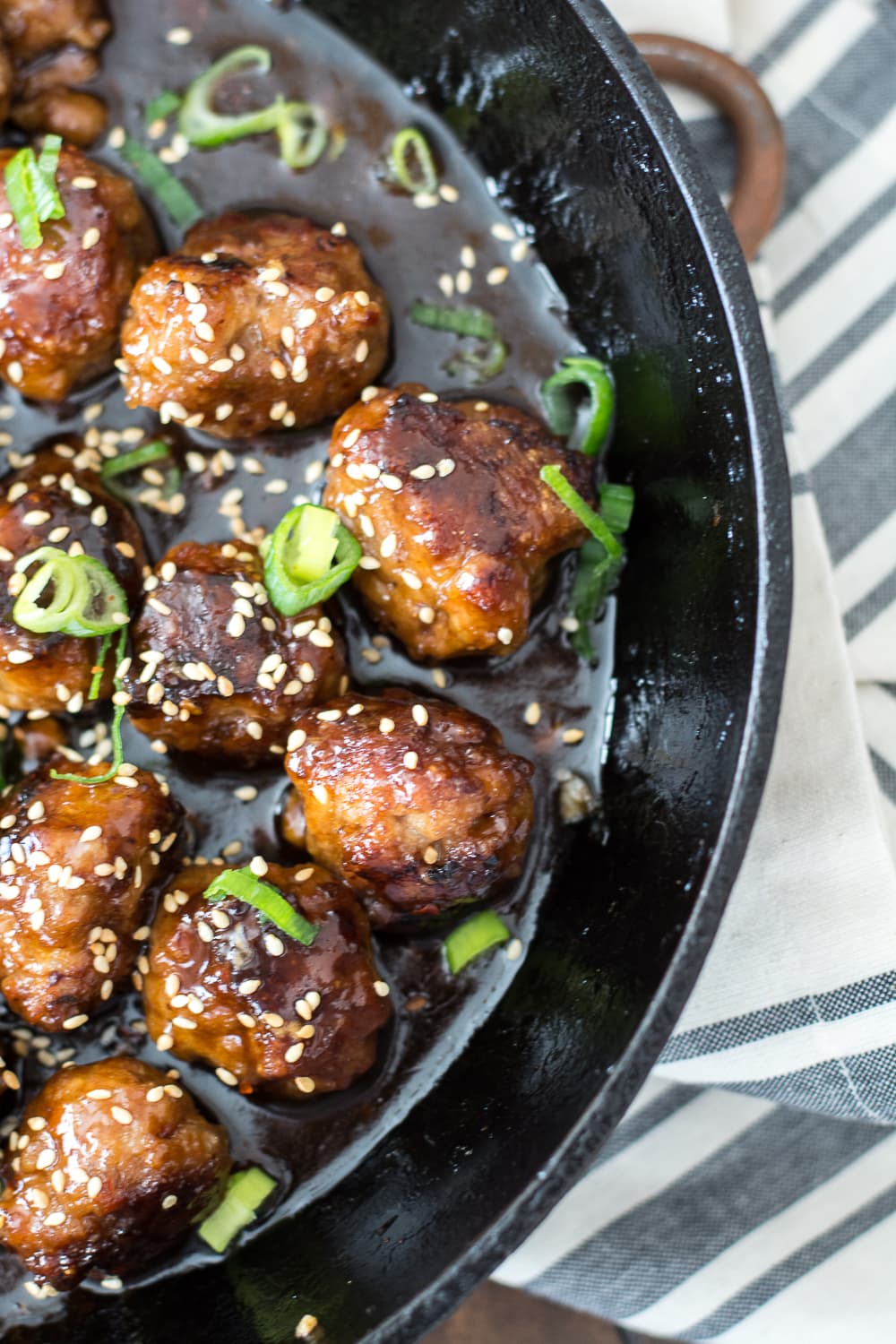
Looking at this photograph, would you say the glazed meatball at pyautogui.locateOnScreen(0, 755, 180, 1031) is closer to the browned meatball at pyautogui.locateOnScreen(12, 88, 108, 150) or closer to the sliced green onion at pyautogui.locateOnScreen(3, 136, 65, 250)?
the sliced green onion at pyautogui.locateOnScreen(3, 136, 65, 250)

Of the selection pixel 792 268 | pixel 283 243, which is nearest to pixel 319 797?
pixel 283 243

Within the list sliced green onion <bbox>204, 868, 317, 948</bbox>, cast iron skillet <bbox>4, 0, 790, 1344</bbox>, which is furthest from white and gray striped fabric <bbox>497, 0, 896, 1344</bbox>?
sliced green onion <bbox>204, 868, 317, 948</bbox>

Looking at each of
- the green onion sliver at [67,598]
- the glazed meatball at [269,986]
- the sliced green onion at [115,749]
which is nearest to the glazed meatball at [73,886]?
the sliced green onion at [115,749]

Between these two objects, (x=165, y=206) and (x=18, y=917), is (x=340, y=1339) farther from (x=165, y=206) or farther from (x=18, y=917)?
(x=165, y=206)

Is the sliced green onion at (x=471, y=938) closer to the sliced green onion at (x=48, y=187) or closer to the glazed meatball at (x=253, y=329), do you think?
the glazed meatball at (x=253, y=329)

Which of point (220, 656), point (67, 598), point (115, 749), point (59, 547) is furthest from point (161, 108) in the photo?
point (115, 749)

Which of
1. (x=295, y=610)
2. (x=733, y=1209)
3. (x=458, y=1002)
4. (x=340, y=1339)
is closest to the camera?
(x=340, y=1339)

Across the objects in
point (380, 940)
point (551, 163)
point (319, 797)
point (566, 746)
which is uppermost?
point (551, 163)
